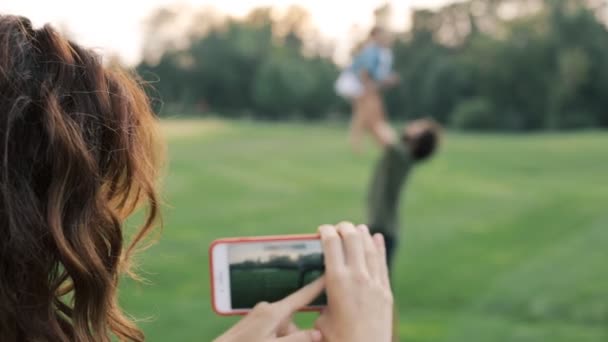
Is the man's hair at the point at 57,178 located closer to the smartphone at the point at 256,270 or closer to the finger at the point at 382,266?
the smartphone at the point at 256,270

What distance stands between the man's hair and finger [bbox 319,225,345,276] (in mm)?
331

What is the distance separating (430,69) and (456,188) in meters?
38.0

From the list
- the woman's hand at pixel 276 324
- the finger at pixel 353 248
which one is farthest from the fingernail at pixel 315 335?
the finger at pixel 353 248

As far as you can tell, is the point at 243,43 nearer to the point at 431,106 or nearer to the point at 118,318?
the point at 431,106

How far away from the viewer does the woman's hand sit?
1200 mm

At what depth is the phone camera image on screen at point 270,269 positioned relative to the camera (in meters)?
1.35

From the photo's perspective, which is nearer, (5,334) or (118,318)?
(5,334)

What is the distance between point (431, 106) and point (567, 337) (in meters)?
44.5

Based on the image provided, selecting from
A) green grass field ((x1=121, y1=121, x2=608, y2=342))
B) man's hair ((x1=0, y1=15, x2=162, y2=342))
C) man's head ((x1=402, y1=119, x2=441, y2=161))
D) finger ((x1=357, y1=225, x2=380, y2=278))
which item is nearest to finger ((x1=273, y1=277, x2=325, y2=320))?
finger ((x1=357, y1=225, x2=380, y2=278))

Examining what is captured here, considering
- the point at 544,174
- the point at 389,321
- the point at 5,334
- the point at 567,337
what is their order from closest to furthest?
the point at 5,334
the point at 389,321
the point at 567,337
the point at 544,174

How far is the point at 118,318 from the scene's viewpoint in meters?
1.32

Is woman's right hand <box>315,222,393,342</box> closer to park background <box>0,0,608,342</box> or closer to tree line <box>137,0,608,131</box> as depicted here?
park background <box>0,0,608,342</box>

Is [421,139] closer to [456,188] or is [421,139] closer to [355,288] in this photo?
[355,288]

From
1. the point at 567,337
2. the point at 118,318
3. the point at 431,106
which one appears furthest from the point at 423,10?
the point at 118,318
